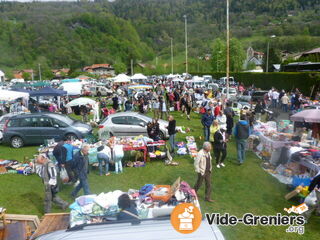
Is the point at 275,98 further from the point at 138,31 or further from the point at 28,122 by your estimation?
the point at 138,31

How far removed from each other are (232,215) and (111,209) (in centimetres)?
306

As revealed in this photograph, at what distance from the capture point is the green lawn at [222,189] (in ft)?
21.8

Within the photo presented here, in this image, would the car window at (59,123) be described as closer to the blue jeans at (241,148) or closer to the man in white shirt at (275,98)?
the blue jeans at (241,148)

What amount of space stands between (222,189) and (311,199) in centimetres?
240

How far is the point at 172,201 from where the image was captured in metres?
6.27

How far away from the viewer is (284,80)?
35.2 m

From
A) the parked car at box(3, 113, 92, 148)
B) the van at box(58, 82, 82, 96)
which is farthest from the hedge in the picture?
the parked car at box(3, 113, 92, 148)

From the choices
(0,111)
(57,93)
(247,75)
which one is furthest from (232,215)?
(247,75)

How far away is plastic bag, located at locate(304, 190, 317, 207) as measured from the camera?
7098 millimetres

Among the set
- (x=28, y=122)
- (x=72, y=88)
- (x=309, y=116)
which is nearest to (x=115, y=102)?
(x=28, y=122)

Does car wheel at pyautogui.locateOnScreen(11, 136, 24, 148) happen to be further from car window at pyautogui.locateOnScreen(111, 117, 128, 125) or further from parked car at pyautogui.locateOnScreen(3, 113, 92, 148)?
car window at pyautogui.locateOnScreen(111, 117, 128, 125)

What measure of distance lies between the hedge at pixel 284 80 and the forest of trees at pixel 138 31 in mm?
60223

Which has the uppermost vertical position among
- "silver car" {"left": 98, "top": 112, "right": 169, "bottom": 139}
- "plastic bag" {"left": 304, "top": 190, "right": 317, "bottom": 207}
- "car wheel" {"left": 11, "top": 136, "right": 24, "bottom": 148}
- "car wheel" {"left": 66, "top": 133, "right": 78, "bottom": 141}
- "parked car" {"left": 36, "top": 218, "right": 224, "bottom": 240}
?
"parked car" {"left": 36, "top": 218, "right": 224, "bottom": 240}

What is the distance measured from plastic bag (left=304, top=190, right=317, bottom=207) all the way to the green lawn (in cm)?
35
